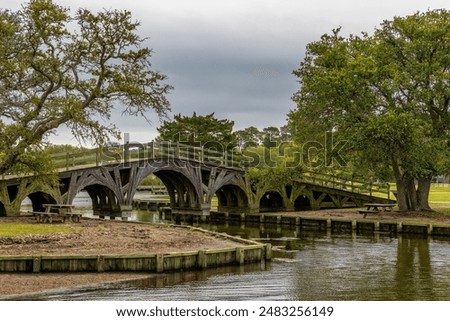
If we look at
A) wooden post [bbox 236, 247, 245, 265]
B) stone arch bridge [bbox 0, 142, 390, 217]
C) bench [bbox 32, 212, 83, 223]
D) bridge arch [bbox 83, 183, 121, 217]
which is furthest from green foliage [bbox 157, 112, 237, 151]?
wooden post [bbox 236, 247, 245, 265]

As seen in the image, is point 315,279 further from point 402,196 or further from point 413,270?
point 402,196

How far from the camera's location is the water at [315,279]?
18.2 metres

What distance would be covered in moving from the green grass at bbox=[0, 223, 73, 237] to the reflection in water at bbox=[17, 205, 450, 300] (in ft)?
25.9

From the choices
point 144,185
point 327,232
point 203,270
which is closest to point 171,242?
point 203,270

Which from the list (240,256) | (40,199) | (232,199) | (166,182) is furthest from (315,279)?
(232,199)

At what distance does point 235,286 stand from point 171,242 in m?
6.57

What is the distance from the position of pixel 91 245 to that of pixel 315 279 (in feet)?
28.8

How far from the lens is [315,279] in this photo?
21.4 m

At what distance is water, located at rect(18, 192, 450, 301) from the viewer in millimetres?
18203

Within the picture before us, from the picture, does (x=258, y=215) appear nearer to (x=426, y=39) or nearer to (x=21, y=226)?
(x=426, y=39)

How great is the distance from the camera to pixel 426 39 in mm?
40656

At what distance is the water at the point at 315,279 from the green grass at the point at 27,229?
8036 millimetres

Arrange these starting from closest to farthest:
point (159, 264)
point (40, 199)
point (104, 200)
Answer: point (159, 264), point (40, 199), point (104, 200)

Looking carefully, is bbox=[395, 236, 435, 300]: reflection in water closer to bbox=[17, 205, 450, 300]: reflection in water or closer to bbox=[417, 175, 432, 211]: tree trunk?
bbox=[17, 205, 450, 300]: reflection in water
